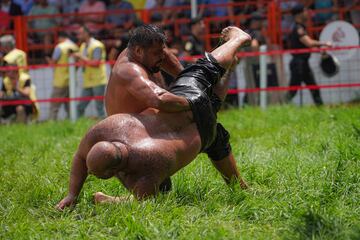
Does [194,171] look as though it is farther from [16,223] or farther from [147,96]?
[16,223]

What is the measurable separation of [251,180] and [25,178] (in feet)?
5.58

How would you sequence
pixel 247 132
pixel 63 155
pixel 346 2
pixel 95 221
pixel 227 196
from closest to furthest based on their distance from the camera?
pixel 95 221 → pixel 227 196 → pixel 63 155 → pixel 247 132 → pixel 346 2

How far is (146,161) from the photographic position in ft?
14.5

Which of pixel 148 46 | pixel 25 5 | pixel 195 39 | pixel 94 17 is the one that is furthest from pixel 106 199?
pixel 25 5

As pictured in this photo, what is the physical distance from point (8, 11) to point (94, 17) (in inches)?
79.7

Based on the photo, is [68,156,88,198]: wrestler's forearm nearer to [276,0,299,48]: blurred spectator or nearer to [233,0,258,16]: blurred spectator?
[233,0,258,16]: blurred spectator

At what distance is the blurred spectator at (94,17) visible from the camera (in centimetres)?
1288

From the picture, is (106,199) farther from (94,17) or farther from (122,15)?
(94,17)

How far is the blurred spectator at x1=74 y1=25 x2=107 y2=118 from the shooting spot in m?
11.3

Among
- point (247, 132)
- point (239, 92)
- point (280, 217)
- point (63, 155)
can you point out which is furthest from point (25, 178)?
point (239, 92)

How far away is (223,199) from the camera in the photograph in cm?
480

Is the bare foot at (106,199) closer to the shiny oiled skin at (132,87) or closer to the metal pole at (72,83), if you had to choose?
the shiny oiled skin at (132,87)

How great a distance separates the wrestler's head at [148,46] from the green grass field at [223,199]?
33.4 inches

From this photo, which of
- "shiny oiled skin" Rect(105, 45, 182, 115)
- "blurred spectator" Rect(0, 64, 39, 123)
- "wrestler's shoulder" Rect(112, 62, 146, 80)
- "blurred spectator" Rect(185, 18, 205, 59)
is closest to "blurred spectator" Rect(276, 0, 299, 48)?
"blurred spectator" Rect(185, 18, 205, 59)
